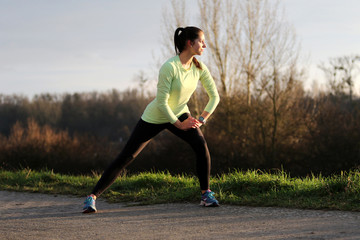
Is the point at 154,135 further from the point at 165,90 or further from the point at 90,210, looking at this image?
the point at 90,210

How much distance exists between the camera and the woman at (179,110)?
14.8ft

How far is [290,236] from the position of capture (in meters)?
3.37

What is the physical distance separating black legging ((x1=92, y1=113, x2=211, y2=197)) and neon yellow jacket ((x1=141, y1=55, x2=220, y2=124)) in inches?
3.6

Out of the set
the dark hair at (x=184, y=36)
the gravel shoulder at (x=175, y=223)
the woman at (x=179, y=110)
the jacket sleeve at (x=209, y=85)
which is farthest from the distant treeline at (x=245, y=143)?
the dark hair at (x=184, y=36)

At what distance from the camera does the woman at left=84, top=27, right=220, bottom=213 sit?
4.52 meters

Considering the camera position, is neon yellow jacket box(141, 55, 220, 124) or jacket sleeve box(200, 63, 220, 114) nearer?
neon yellow jacket box(141, 55, 220, 124)

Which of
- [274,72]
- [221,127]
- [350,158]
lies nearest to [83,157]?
[221,127]

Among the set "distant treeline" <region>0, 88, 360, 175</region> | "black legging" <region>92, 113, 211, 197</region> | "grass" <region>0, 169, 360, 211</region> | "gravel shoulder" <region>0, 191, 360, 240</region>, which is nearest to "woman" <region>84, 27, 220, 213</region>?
"black legging" <region>92, 113, 211, 197</region>

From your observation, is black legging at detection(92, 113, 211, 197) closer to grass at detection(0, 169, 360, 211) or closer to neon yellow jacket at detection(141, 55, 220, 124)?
neon yellow jacket at detection(141, 55, 220, 124)

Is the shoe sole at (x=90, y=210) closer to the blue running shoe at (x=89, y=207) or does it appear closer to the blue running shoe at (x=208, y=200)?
the blue running shoe at (x=89, y=207)

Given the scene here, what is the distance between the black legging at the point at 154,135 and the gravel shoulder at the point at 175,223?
33cm

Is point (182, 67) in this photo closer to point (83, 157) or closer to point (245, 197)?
point (245, 197)

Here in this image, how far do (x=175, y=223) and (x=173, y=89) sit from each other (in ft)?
4.69

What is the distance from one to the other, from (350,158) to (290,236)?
18443 millimetres
